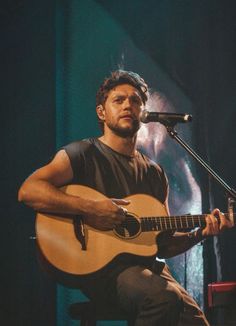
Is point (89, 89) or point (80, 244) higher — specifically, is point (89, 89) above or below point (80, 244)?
above

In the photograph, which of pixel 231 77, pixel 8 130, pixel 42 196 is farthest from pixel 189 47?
pixel 42 196

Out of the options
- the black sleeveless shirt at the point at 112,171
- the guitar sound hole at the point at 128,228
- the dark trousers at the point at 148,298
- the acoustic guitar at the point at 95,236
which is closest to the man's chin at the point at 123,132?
the black sleeveless shirt at the point at 112,171

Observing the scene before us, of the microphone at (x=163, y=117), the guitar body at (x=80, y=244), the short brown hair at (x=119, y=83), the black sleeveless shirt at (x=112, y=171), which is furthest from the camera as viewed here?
the short brown hair at (x=119, y=83)

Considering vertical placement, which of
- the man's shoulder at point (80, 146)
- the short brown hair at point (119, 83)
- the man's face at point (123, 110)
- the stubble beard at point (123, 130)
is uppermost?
the short brown hair at point (119, 83)

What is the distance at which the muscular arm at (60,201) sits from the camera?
2205mm

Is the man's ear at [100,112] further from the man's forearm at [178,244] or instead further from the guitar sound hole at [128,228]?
the man's forearm at [178,244]

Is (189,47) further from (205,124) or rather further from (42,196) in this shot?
(42,196)

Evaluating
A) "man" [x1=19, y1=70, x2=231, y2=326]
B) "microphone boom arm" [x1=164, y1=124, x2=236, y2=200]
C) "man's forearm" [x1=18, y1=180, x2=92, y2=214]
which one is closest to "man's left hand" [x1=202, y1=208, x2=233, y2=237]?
"man" [x1=19, y1=70, x2=231, y2=326]

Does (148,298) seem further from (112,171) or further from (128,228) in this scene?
(112,171)

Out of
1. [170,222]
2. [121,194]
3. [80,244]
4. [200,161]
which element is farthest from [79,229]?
[200,161]

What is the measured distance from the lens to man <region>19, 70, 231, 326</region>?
80.5 inches

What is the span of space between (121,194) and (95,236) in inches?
15.5

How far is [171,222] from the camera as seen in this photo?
95.2 inches

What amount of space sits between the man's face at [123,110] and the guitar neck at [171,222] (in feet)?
2.02
